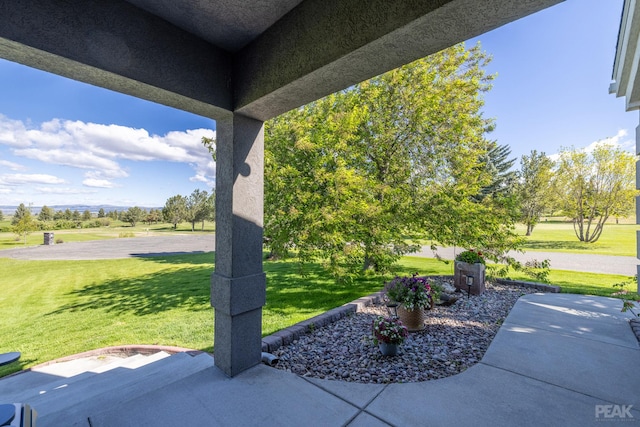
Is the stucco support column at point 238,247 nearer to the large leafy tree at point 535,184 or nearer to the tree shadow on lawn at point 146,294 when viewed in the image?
the tree shadow on lawn at point 146,294

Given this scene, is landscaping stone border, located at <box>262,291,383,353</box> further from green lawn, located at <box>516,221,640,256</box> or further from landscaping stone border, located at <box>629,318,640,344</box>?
green lawn, located at <box>516,221,640,256</box>

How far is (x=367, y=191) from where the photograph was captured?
6.16 m

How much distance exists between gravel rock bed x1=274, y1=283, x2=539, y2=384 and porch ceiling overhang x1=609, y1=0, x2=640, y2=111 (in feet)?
11.9

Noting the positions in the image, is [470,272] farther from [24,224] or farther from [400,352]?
[24,224]

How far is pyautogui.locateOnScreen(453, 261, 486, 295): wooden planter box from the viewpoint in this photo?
5.66 meters

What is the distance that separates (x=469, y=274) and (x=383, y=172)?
318 centimetres

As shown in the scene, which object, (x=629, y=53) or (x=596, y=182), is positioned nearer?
(x=629, y=53)

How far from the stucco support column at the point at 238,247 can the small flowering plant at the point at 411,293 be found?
228 centimetres

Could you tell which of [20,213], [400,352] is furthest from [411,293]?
[20,213]

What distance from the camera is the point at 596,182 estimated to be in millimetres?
15555

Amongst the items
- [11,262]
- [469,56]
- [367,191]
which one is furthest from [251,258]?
[11,262]

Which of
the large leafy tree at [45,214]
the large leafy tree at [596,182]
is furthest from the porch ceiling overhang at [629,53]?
the large leafy tree at [45,214]

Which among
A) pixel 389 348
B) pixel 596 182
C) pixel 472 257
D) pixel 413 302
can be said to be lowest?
pixel 389 348

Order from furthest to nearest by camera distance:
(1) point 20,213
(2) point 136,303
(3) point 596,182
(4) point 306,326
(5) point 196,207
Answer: (5) point 196,207 → (1) point 20,213 → (3) point 596,182 → (2) point 136,303 → (4) point 306,326
